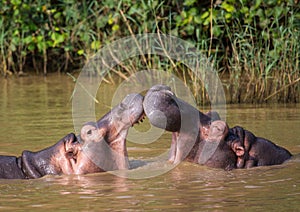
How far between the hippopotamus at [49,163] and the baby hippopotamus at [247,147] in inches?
33.8

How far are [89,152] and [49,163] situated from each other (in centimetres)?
33

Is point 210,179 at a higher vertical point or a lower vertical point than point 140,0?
lower

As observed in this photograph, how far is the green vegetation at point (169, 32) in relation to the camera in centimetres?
955

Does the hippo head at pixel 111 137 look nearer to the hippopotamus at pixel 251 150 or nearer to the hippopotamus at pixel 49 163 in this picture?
the hippopotamus at pixel 49 163

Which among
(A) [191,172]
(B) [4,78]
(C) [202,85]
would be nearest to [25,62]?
(B) [4,78]

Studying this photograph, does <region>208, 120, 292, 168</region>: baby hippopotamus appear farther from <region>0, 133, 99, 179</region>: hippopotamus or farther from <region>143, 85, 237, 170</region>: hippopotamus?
<region>0, 133, 99, 179</region>: hippopotamus

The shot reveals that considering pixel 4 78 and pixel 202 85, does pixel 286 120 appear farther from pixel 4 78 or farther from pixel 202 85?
pixel 4 78

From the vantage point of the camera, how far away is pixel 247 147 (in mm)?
6051

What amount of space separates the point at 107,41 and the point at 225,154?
20.1 feet

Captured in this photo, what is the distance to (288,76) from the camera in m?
9.40

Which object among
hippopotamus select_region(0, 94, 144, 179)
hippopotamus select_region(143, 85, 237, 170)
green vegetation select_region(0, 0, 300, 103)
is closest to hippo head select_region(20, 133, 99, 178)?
hippopotamus select_region(0, 94, 144, 179)

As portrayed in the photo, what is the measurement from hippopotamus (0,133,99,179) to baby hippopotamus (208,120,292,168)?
33.8 inches

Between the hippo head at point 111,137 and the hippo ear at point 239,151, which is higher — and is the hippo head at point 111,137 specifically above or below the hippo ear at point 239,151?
above

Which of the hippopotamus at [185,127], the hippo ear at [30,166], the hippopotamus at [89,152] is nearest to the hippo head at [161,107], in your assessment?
the hippopotamus at [185,127]
